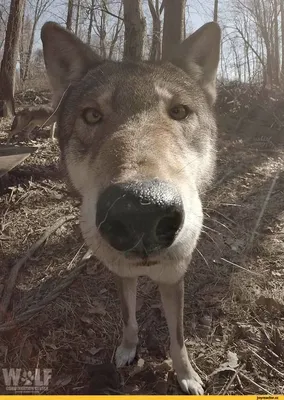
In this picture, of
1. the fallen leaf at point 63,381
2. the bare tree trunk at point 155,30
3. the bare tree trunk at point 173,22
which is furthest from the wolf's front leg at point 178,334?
the bare tree trunk at point 155,30

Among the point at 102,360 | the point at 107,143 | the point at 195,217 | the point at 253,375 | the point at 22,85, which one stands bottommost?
the point at 102,360

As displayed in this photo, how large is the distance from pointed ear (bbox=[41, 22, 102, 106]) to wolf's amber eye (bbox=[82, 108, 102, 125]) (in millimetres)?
647

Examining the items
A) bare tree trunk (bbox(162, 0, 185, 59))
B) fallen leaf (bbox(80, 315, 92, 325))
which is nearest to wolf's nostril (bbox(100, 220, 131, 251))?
fallen leaf (bbox(80, 315, 92, 325))

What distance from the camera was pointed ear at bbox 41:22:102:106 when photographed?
2592 millimetres

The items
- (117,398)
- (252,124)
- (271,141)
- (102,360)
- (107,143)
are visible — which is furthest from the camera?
(252,124)

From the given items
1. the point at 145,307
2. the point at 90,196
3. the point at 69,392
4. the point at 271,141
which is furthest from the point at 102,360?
the point at 271,141

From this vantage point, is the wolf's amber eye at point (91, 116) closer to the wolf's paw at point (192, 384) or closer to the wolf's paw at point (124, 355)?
the wolf's paw at point (124, 355)

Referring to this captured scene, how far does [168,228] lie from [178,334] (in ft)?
4.50

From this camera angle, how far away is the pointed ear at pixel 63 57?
2592 mm

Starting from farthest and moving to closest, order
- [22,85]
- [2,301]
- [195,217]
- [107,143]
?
[22,85] < [2,301] < [107,143] < [195,217]

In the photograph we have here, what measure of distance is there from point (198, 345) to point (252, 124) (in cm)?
567

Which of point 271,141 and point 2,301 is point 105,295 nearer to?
point 2,301

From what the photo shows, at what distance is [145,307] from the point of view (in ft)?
9.97

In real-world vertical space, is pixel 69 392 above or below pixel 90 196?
below
